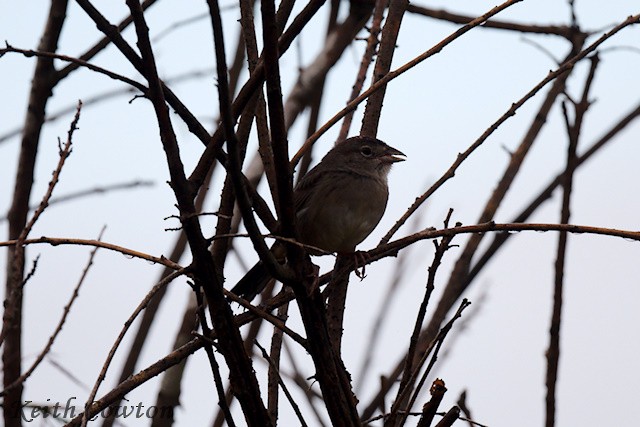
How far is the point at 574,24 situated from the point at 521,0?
85.8 inches

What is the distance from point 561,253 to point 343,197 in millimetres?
1412

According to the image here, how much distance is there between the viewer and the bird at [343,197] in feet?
13.4

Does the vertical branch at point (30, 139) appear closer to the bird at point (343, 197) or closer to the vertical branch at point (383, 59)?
the bird at point (343, 197)

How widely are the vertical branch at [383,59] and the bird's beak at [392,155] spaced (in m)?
1.36

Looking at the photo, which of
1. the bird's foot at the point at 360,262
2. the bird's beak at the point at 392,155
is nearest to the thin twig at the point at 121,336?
the bird's foot at the point at 360,262

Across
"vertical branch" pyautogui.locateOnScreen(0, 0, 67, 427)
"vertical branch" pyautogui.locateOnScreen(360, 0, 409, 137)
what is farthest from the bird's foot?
"vertical branch" pyautogui.locateOnScreen(0, 0, 67, 427)

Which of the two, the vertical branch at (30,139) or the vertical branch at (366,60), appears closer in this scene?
the vertical branch at (30,139)

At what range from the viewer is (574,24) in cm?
449

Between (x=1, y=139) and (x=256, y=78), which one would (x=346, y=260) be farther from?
(x=1, y=139)

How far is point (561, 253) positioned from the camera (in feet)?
10.2

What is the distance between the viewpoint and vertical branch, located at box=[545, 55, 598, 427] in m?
2.89

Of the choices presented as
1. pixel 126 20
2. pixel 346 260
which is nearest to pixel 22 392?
pixel 346 260

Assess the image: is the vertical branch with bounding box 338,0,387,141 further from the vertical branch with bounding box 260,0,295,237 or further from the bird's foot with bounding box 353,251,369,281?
the vertical branch with bounding box 260,0,295,237

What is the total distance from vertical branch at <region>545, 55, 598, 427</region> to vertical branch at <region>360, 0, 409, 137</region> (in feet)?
2.30
